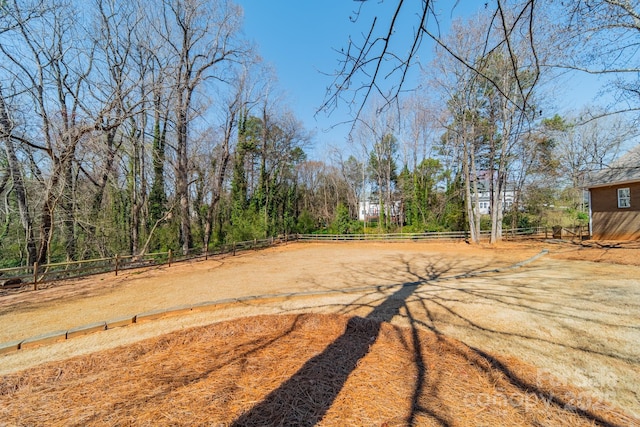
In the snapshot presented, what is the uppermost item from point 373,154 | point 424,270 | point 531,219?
point 373,154

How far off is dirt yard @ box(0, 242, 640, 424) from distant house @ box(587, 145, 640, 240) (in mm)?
5448

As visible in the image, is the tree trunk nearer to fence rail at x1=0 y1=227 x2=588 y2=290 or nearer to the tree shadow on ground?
fence rail at x1=0 y1=227 x2=588 y2=290

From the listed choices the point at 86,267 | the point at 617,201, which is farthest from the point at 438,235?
the point at 86,267

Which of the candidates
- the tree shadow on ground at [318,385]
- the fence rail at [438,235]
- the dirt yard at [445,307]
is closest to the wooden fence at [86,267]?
the dirt yard at [445,307]

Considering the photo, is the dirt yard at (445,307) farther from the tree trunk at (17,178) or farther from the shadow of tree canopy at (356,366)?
the tree trunk at (17,178)

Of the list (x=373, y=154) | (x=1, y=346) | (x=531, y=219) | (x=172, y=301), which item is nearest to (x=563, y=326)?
(x=172, y=301)

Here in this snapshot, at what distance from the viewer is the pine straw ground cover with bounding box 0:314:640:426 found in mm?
1949

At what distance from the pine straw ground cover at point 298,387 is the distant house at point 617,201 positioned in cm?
1611

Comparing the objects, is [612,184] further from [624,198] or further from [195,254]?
[195,254]

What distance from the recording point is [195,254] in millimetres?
13305

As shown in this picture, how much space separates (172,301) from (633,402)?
23.3ft

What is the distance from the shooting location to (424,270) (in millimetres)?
8758

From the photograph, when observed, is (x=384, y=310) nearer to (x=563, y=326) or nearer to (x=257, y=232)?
(x=563, y=326)

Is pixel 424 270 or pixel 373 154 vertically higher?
pixel 373 154
